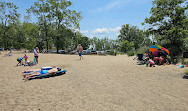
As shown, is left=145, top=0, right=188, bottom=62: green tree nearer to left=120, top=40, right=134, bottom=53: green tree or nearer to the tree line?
the tree line

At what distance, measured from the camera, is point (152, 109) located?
144 inches

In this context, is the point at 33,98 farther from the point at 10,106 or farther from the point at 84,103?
the point at 84,103

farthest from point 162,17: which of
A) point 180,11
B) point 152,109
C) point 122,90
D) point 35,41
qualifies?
point 35,41

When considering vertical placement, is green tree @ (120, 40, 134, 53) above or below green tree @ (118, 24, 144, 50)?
below

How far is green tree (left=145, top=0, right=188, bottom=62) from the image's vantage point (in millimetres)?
13156

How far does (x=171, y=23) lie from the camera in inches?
567

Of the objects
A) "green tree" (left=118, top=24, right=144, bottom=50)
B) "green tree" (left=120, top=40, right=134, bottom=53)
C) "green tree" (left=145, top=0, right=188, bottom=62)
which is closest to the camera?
"green tree" (left=145, top=0, right=188, bottom=62)

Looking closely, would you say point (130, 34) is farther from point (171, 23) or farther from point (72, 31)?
Answer: point (171, 23)

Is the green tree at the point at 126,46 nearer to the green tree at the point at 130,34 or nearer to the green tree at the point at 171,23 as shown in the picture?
the green tree at the point at 130,34

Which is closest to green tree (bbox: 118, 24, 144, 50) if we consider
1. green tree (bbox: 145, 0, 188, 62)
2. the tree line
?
the tree line

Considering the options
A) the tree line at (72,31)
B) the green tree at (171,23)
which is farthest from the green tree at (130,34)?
the green tree at (171,23)

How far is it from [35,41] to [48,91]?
43614 millimetres

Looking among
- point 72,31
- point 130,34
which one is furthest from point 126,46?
point 72,31

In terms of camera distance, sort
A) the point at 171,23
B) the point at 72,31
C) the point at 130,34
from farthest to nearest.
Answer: the point at 130,34 → the point at 72,31 → the point at 171,23
